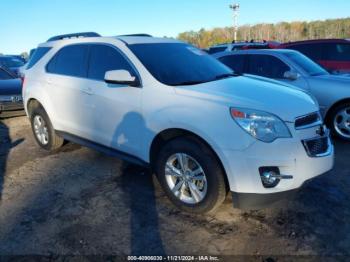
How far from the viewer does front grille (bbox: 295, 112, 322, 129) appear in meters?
3.32

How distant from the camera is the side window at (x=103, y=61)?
14.0ft

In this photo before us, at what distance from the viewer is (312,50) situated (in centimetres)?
998

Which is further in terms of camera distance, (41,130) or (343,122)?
(343,122)

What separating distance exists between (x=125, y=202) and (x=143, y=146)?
2.20 feet

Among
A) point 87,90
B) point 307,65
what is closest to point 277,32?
point 307,65

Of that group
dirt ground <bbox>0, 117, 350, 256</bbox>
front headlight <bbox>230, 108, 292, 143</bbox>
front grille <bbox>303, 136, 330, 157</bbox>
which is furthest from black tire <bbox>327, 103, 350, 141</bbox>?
front headlight <bbox>230, 108, 292, 143</bbox>

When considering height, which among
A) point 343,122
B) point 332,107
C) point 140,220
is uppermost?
point 332,107

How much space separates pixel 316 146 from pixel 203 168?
113 cm

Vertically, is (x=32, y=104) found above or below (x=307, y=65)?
below

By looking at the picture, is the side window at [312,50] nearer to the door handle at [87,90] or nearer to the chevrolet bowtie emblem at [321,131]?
the chevrolet bowtie emblem at [321,131]

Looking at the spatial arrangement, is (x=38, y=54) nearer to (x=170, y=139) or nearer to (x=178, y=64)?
(x=178, y=64)

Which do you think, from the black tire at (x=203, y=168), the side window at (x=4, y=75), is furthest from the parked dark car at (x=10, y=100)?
the black tire at (x=203, y=168)

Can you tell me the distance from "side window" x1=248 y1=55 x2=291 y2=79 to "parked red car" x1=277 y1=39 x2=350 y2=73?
3654mm

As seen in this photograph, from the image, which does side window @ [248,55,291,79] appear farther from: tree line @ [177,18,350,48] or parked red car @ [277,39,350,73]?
tree line @ [177,18,350,48]
